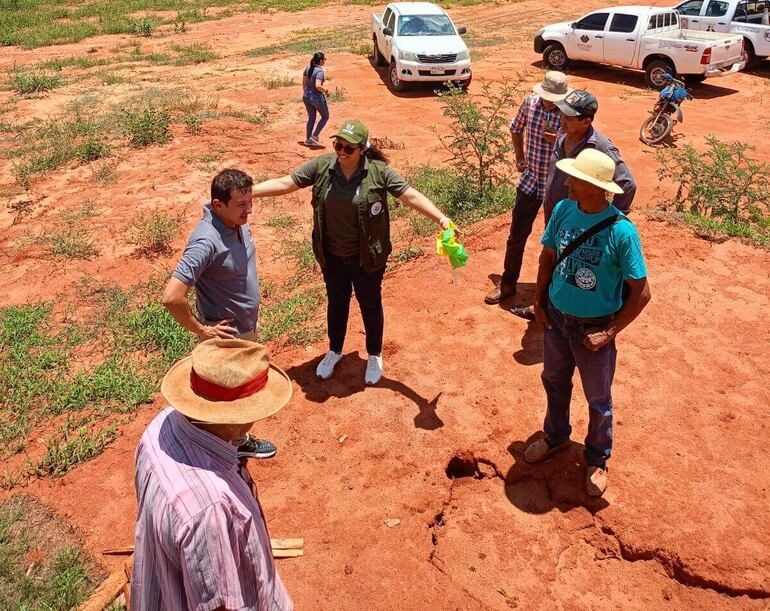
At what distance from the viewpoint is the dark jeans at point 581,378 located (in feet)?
11.1

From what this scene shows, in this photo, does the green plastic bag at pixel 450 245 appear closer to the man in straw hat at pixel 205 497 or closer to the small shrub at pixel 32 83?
the man in straw hat at pixel 205 497

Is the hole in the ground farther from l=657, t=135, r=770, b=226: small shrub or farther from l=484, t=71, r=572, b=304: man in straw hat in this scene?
l=657, t=135, r=770, b=226: small shrub

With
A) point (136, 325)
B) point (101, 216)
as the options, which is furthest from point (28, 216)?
point (136, 325)

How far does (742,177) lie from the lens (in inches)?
297

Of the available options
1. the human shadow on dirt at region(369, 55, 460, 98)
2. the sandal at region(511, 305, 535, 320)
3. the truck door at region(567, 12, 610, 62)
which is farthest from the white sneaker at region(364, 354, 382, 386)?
the truck door at region(567, 12, 610, 62)

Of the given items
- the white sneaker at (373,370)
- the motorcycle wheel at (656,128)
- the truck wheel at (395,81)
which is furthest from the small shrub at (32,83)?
the white sneaker at (373,370)

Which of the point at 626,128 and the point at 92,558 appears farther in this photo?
the point at 626,128

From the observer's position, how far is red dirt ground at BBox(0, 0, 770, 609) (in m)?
3.38

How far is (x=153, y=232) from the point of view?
7.64 metres

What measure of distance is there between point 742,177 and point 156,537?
306 inches

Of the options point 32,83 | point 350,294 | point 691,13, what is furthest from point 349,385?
point 691,13

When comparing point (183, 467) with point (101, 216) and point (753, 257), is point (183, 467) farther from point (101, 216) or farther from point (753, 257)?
point (101, 216)

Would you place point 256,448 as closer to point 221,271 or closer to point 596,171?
point 221,271

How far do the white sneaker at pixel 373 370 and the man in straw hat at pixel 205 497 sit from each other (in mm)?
2564
